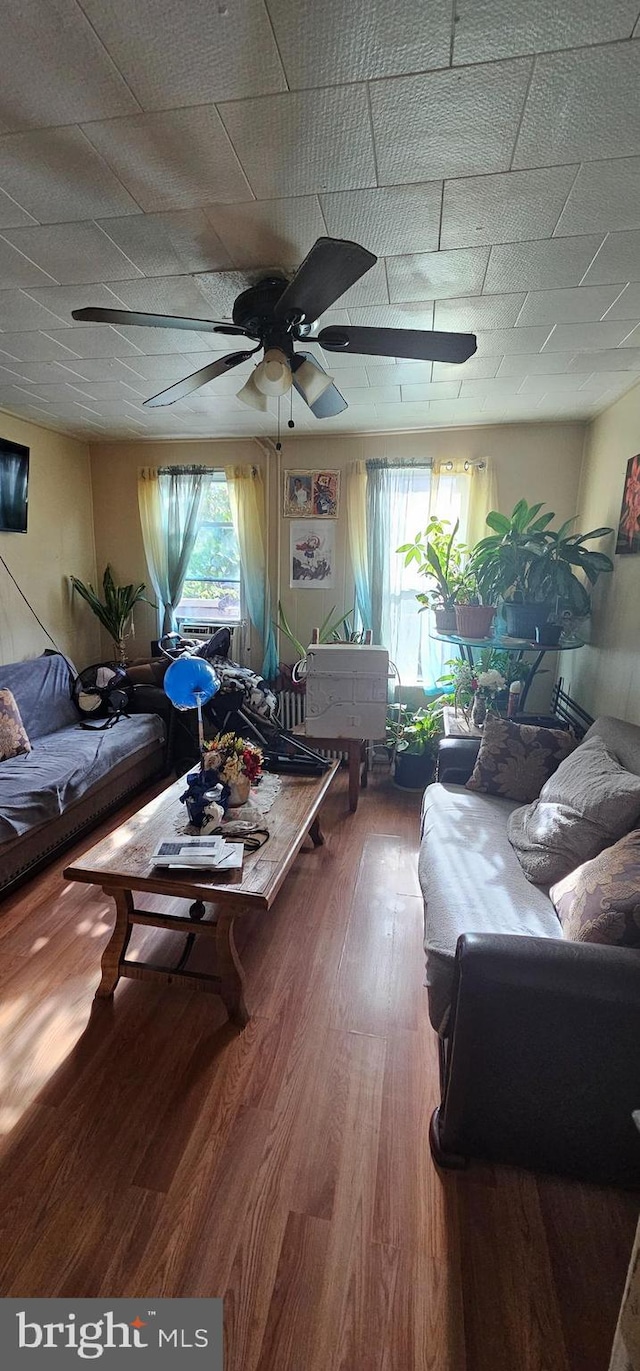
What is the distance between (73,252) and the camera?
168cm

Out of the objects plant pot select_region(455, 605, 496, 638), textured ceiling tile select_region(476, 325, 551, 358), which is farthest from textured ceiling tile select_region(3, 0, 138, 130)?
plant pot select_region(455, 605, 496, 638)

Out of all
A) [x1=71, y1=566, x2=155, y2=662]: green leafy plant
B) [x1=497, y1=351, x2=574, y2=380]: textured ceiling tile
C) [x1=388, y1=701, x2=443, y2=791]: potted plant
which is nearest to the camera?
[x1=497, y1=351, x2=574, y2=380]: textured ceiling tile

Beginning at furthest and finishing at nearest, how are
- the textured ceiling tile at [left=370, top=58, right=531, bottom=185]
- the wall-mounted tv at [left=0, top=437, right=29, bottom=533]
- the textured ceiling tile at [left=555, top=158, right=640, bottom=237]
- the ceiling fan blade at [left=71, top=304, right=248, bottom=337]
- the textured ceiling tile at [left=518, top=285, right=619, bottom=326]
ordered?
the wall-mounted tv at [left=0, top=437, right=29, bottom=533] < the textured ceiling tile at [left=518, top=285, right=619, bottom=326] < the ceiling fan blade at [left=71, top=304, right=248, bottom=337] < the textured ceiling tile at [left=555, top=158, right=640, bottom=237] < the textured ceiling tile at [left=370, top=58, right=531, bottom=185]

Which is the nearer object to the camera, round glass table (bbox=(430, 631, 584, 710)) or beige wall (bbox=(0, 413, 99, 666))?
round glass table (bbox=(430, 631, 584, 710))

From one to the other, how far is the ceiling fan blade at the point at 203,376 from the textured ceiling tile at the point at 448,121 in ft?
2.04

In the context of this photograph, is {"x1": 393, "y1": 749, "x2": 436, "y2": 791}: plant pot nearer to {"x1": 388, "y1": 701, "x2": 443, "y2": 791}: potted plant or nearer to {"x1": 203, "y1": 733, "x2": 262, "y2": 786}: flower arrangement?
{"x1": 388, "y1": 701, "x2": 443, "y2": 791}: potted plant

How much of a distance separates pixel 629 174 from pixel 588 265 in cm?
40

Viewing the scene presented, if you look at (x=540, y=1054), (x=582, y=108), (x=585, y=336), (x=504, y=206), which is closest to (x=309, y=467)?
(x=585, y=336)

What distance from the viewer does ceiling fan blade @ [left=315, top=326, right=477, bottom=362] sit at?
60.8 inches

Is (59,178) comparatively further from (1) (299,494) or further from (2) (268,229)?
(1) (299,494)

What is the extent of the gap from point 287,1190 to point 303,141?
8.06 ft

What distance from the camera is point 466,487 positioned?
362 centimetres

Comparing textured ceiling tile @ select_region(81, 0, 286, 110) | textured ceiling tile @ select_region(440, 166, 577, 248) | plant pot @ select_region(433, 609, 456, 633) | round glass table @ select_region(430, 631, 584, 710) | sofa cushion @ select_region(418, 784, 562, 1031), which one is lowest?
sofa cushion @ select_region(418, 784, 562, 1031)

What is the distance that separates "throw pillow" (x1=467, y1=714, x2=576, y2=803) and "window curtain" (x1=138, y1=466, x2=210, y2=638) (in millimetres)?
2778
